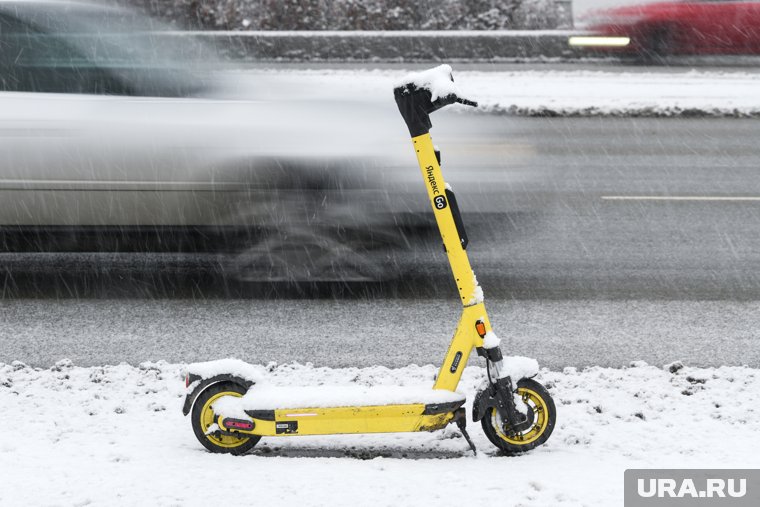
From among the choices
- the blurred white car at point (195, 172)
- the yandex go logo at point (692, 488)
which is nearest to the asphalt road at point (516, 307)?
the blurred white car at point (195, 172)

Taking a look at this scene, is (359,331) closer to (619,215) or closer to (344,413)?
(344,413)

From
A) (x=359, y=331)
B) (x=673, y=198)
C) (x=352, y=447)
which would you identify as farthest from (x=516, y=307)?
(x=673, y=198)

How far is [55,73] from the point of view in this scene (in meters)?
6.09

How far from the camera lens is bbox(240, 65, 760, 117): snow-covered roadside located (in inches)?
511

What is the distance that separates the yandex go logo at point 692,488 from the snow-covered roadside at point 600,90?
28.2 feet

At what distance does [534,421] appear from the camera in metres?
3.65

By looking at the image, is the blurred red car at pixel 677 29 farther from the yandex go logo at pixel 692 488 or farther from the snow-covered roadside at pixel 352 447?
the yandex go logo at pixel 692 488

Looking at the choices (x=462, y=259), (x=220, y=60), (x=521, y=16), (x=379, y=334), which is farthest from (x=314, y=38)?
(x=462, y=259)

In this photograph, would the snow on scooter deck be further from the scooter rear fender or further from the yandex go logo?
the yandex go logo

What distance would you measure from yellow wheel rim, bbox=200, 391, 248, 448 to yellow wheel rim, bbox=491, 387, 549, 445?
99 centimetres

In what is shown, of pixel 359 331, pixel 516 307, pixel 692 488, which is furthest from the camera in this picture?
pixel 516 307

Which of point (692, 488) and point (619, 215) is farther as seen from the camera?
point (619, 215)

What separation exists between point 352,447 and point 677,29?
14.3 meters

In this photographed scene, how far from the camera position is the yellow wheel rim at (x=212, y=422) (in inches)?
143
